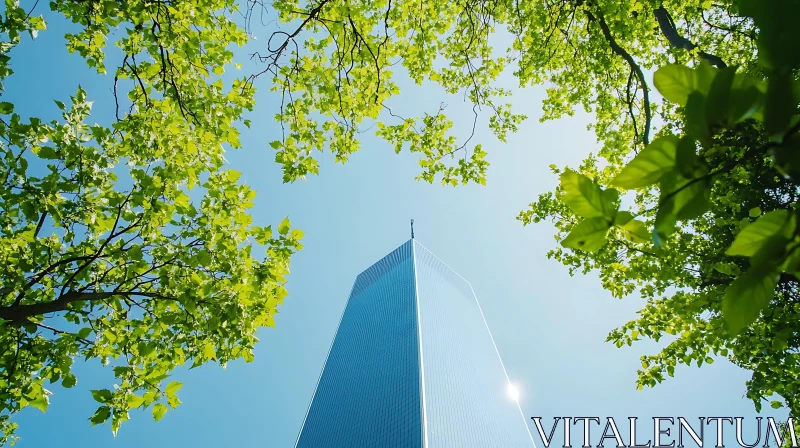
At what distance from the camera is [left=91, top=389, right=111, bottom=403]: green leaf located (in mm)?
4439

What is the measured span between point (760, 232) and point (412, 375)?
206ft

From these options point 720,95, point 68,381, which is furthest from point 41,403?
point 720,95

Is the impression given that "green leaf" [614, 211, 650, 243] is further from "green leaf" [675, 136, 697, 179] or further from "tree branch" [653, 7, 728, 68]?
"tree branch" [653, 7, 728, 68]

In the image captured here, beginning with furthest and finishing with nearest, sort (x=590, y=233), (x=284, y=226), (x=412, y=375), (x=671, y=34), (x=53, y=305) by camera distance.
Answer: (x=412, y=375) < (x=671, y=34) < (x=284, y=226) < (x=53, y=305) < (x=590, y=233)

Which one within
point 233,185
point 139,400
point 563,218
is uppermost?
point 563,218

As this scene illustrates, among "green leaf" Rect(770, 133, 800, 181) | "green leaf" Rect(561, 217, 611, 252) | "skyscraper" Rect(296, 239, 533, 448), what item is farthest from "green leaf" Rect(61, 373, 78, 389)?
"skyscraper" Rect(296, 239, 533, 448)

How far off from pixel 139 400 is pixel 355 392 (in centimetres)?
6708

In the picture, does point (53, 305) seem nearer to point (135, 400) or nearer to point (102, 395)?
point (102, 395)

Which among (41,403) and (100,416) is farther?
(41,403)

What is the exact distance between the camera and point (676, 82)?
2.23ft

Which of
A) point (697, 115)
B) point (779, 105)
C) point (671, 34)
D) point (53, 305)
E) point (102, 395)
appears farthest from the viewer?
point (671, 34)

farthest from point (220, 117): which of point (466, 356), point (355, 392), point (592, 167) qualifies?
point (466, 356)

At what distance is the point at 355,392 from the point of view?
66.8m

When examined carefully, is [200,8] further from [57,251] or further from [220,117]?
[57,251]
